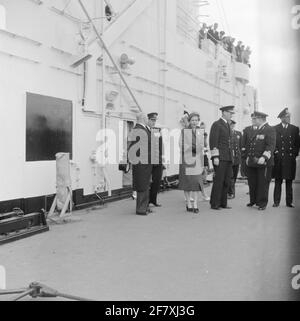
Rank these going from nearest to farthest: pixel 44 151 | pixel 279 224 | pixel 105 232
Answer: pixel 105 232 < pixel 279 224 < pixel 44 151

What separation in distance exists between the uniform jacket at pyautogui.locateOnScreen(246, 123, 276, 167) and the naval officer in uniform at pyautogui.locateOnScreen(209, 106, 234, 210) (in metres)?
0.32

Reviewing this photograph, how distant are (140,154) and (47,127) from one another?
4.42ft

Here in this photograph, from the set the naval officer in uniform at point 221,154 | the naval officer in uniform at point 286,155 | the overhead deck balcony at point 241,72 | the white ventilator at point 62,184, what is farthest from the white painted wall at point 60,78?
the overhead deck balcony at point 241,72

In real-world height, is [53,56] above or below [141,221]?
above

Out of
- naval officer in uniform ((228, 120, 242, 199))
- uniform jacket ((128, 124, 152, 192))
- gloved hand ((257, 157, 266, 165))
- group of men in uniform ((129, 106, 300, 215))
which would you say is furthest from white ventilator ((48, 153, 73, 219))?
naval officer in uniform ((228, 120, 242, 199))

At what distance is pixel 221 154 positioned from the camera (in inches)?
266

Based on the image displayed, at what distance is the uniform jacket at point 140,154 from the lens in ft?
20.2

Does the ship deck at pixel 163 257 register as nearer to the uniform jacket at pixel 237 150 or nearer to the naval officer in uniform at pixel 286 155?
the naval officer in uniform at pixel 286 155

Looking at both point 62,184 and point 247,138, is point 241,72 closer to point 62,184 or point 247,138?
point 247,138
